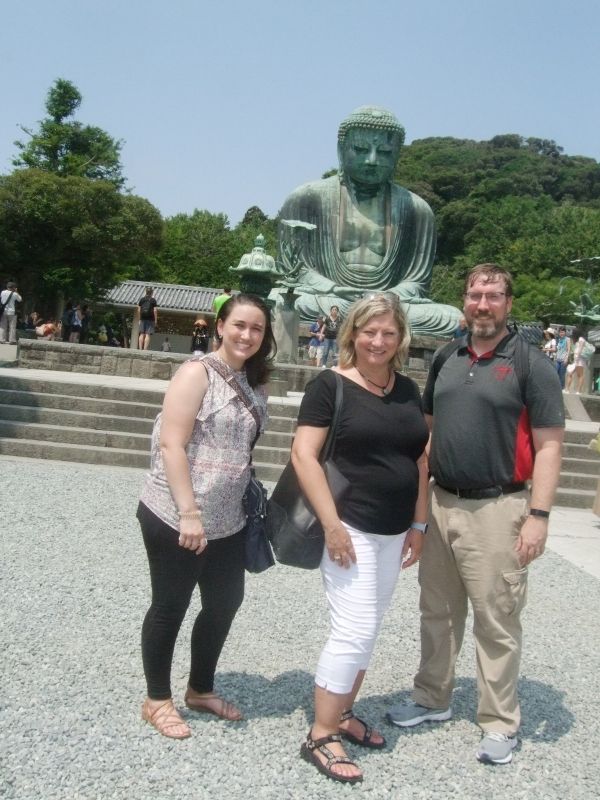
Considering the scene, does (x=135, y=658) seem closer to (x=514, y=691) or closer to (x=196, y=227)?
(x=514, y=691)

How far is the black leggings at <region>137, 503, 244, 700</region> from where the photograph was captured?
7.66 feet

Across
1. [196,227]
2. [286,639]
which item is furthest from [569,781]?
[196,227]

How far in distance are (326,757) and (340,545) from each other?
2.03ft

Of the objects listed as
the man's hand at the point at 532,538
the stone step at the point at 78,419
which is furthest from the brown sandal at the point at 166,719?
the stone step at the point at 78,419

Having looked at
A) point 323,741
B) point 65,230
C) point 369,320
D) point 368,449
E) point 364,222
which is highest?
point 65,230

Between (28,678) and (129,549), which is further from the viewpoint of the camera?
(129,549)

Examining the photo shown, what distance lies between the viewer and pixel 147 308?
42.6 feet

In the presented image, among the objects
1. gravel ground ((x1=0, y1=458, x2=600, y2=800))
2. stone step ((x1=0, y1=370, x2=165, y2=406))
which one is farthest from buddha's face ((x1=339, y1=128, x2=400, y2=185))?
gravel ground ((x1=0, y1=458, x2=600, y2=800))

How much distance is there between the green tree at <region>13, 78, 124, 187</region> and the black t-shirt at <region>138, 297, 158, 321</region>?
14.5 metres

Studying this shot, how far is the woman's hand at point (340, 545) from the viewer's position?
7.27 feet

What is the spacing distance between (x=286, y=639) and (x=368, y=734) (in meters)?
0.96

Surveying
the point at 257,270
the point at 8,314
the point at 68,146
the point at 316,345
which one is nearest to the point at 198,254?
the point at 68,146

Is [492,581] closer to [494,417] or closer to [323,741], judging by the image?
[494,417]

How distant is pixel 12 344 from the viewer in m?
14.2
